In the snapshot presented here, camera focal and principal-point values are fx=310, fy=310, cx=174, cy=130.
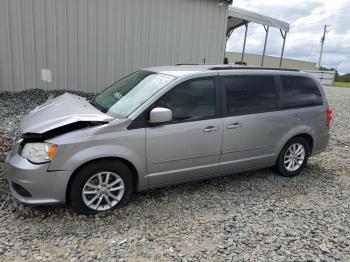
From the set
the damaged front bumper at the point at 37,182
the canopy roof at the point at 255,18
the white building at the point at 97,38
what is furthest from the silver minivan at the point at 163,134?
the canopy roof at the point at 255,18

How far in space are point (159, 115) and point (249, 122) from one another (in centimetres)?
141

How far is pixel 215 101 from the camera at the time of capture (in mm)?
4000

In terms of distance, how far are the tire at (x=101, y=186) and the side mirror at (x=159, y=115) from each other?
617 millimetres

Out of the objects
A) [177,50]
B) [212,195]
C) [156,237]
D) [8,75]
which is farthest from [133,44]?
[156,237]

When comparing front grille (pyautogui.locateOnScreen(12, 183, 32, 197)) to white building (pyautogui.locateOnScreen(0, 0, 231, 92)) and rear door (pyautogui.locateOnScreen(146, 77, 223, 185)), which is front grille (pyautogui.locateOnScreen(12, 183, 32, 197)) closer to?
rear door (pyautogui.locateOnScreen(146, 77, 223, 185))

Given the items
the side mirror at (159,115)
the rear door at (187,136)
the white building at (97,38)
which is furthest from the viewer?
the white building at (97,38)

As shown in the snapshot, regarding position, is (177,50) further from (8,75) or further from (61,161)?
(61,161)

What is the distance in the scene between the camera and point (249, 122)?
422 cm

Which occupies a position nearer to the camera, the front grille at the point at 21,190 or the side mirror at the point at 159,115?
the front grille at the point at 21,190

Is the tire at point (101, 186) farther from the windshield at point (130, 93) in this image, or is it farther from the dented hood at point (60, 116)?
the windshield at point (130, 93)

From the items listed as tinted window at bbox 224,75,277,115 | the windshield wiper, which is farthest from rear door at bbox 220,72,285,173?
the windshield wiper

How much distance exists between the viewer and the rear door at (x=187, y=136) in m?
3.64

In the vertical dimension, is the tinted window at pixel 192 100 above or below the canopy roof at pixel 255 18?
below

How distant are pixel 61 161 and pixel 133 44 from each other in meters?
7.18
